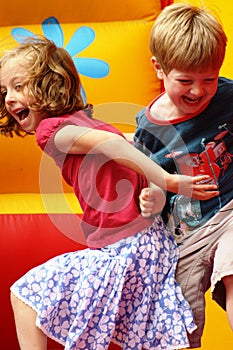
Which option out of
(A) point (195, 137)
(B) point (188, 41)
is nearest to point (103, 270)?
(A) point (195, 137)

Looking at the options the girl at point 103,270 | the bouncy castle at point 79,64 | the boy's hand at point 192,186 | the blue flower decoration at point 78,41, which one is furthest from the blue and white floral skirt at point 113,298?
Answer: the blue flower decoration at point 78,41

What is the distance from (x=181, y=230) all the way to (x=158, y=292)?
0.43 ft

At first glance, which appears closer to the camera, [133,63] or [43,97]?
[43,97]

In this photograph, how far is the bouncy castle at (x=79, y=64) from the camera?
2.45 metres

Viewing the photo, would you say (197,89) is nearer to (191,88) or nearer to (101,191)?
(191,88)

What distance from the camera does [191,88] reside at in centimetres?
151

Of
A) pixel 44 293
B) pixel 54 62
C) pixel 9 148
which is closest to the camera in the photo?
pixel 44 293

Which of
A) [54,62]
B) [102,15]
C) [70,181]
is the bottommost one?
[70,181]

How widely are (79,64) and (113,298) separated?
1289 millimetres

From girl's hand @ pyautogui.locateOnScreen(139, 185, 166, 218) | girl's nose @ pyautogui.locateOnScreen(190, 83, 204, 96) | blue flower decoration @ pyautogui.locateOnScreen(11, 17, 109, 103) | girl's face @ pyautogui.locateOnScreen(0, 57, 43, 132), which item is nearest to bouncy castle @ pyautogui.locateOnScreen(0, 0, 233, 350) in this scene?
blue flower decoration @ pyautogui.locateOnScreen(11, 17, 109, 103)

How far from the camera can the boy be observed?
150cm

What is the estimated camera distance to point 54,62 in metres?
1.68


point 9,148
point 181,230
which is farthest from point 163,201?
point 9,148

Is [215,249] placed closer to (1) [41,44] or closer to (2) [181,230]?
(2) [181,230]
